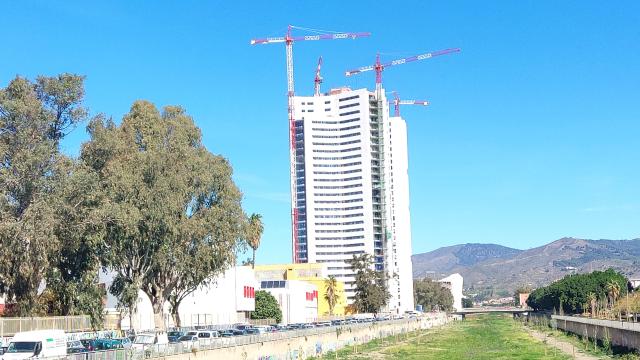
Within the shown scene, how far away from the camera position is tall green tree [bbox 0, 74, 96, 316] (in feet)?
187

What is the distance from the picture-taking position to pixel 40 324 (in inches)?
2350

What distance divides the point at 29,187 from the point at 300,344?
30.0m

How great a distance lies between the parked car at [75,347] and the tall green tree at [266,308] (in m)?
73.1

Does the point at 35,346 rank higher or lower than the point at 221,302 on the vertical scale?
lower

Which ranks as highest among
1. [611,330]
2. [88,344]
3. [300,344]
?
[88,344]

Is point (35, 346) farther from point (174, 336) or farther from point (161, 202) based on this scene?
point (161, 202)

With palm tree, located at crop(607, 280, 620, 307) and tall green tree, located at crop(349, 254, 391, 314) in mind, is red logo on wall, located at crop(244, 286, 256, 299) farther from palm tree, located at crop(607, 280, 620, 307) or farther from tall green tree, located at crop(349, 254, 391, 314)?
palm tree, located at crop(607, 280, 620, 307)

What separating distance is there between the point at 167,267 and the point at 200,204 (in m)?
6.98

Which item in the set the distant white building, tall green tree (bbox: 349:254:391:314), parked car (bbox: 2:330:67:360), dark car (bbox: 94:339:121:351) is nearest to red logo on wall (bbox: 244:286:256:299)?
the distant white building

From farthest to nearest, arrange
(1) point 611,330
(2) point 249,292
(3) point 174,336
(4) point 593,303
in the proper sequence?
(4) point 593,303 → (2) point 249,292 → (1) point 611,330 → (3) point 174,336

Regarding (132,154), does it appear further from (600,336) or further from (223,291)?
(600,336)

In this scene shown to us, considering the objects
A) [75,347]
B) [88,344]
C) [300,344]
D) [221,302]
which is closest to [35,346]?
[75,347]

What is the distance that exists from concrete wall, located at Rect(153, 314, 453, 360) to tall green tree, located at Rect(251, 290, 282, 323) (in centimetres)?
1790

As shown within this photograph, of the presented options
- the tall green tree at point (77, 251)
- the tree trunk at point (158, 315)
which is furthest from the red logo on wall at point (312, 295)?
the tall green tree at point (77, 251)
